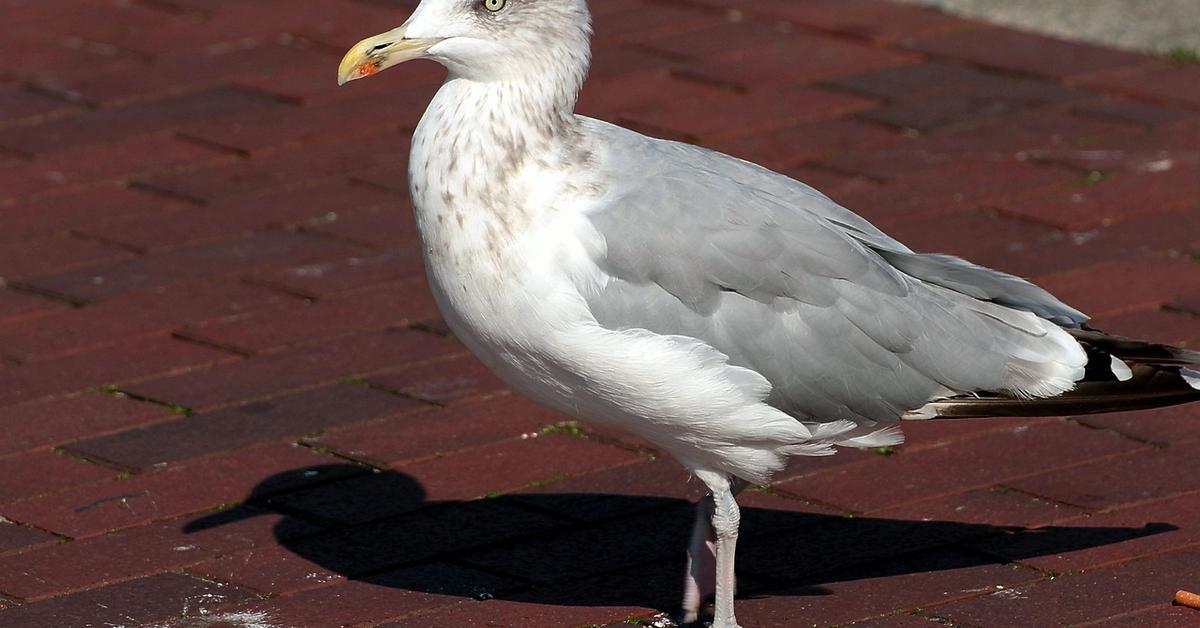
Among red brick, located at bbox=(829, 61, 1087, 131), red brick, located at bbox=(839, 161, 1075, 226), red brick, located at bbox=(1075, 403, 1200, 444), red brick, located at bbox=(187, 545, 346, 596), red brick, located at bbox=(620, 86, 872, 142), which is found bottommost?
red brick, located at bbox=(187, 545, 346, 596)

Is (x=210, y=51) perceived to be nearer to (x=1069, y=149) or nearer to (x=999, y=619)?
(x=1069, y=149)

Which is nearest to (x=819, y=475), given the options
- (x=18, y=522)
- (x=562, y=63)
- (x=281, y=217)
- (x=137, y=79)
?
(x=562, y=63)

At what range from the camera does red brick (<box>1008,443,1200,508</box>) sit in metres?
4.72

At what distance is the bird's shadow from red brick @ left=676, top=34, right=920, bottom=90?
3.30m

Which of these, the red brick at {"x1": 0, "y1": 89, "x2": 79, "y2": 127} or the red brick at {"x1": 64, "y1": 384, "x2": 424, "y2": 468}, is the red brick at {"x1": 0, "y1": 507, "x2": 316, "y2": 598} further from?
the red brick at {"x1": 0, "y1": 89, "x2": 79, "y2": 127}

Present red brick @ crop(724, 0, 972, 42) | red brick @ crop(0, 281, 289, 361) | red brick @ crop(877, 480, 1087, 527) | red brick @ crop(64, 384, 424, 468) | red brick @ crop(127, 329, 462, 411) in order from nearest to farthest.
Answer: red brick @ crop(877, 480, 1087, 527) < red brick @ crop(64, 384, 424, 468) < red brick @ crop(127, 329, 462, 411) < red brick @ crop(0, 281, 289, 361) < red brick @ crop(724, 0, 972, 42)

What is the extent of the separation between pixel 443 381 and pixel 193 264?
121cm

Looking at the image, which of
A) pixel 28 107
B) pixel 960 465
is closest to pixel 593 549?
pixel 960 465

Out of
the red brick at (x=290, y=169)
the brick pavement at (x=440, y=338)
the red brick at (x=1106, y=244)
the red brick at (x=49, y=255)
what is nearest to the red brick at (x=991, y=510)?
the brick pavement at (x=440, y=338)

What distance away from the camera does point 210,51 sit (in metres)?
8.28

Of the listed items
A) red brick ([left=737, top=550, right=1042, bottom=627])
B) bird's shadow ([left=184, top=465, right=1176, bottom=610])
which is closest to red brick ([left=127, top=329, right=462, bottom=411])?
bird's shadow ([left=184, top=465, right=1176, bottom=610])

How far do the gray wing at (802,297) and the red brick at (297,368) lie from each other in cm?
158

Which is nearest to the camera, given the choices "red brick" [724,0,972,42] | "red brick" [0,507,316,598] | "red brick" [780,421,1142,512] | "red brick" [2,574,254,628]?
"red brick" [2,574,254,628]

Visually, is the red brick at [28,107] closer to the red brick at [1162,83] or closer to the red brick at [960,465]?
the red brick at [960,465]
